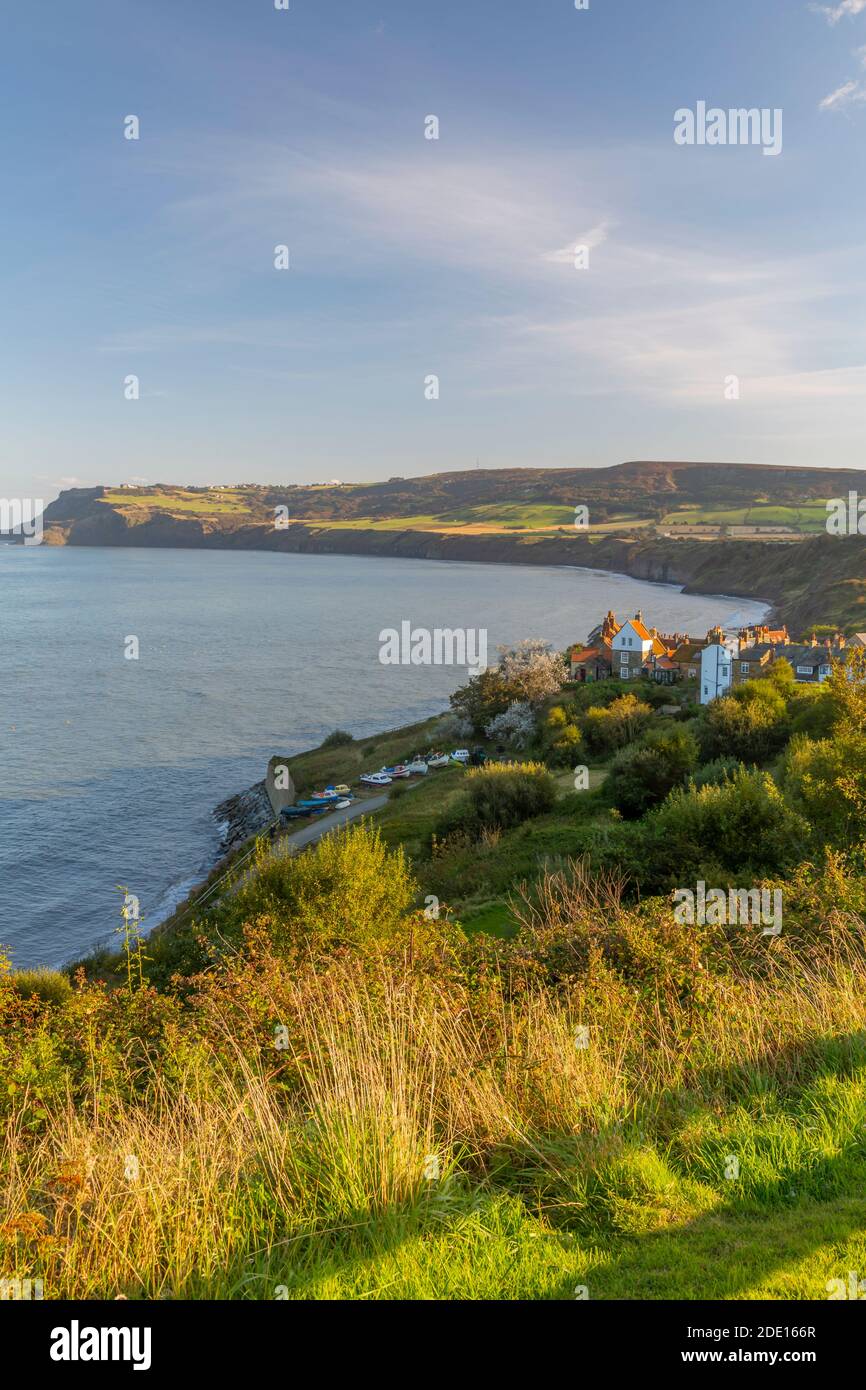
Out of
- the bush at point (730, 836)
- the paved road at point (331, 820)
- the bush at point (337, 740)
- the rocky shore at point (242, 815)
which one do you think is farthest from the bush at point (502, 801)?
the bush at point (337, 740)

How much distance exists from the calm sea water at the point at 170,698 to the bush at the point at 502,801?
11.3 m

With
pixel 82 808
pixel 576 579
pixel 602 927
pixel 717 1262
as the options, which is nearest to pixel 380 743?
pixel 82 808

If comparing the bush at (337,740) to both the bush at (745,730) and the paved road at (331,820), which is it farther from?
the bush at (745,730)

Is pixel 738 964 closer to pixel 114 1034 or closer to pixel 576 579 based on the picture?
pixel 114 1034

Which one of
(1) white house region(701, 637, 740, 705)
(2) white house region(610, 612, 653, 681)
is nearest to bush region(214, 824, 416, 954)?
(1) white house region(701, 637, 740, 705)

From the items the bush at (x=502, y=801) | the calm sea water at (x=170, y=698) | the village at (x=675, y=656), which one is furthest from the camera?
the village at (x=675, y=656)

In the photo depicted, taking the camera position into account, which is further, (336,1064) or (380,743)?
(380,743)

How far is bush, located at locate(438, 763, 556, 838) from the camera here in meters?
31.0

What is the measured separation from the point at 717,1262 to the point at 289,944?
33.4ft

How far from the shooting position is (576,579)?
173 m

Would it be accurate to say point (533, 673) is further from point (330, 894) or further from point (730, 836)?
point (330, 894)

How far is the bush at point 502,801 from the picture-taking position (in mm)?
31047

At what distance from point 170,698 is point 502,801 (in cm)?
4360

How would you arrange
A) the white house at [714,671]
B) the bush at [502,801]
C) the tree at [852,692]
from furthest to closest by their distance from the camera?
1. the white house at [714,671]
2. the bush at [502,801]
3. the tree at [852,692]
